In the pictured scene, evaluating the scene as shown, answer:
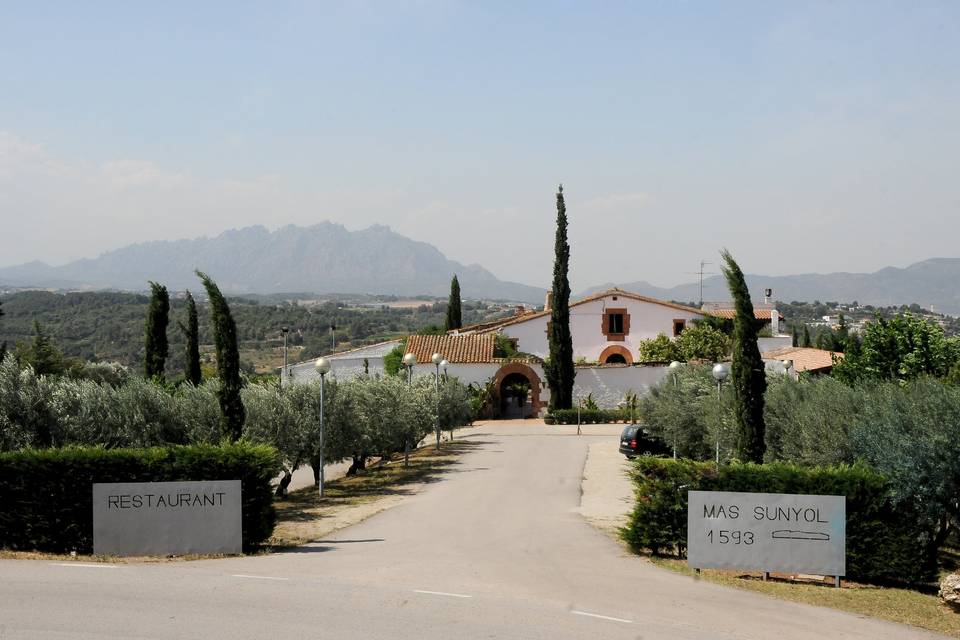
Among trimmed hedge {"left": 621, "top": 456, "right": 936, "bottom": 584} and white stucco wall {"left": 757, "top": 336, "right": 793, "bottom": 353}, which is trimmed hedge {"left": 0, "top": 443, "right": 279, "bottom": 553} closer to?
trimmed hedge {"left": 621, "top": 456, "right": 936, "bottom": 584}

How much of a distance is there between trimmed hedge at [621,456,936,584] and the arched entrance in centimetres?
3173

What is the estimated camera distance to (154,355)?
3431cm

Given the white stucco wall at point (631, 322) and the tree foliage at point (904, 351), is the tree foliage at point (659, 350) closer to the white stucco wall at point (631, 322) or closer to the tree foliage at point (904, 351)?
the white stucco wall at point (631, 322)

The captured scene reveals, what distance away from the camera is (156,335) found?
1342 inches

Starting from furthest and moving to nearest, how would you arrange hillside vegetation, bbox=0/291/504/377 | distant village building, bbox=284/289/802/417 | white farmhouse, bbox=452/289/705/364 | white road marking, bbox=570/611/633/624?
1. hillside vegetation, bbox=0/291/504/377
2. white farmhouse, bbox=452/289/705/364
3. distant village building, bbox=284/289/802/417
4. white road marking, bbox=570/611/633/624

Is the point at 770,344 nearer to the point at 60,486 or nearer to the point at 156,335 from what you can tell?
the point at 156,335

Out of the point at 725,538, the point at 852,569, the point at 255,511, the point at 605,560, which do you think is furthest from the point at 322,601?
the point at 852,569

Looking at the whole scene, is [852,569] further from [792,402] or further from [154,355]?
[154,355]

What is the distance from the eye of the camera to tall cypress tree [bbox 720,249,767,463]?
18.6 metres

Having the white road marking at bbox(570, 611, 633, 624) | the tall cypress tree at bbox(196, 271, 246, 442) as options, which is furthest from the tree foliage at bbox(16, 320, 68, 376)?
the white road marking at bbox(570, 611, 633, 624)

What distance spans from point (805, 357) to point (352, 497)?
114ft

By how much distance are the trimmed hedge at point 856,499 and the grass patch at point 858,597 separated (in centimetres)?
38

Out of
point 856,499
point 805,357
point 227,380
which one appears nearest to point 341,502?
point 227,380

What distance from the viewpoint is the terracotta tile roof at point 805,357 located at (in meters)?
45.8
